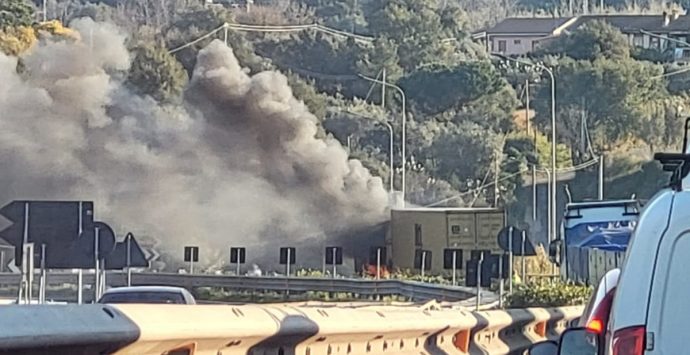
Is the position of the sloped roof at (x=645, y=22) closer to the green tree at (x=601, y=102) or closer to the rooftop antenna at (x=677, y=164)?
the green tree at (x=601, y=102)

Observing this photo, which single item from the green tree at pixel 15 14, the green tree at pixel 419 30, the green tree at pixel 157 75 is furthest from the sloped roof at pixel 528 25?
the green tree at pixel 15 14

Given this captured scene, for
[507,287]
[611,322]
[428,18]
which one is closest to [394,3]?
[428,18]

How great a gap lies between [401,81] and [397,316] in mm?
81505

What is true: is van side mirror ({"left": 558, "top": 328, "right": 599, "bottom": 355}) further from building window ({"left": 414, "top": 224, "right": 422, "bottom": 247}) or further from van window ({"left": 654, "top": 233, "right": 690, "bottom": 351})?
building window ({"left": 414, "top": 224, "right": 422, "bottom": 247})

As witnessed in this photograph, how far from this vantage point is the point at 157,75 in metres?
87.6

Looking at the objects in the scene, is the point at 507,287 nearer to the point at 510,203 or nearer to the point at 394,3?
the point at 510,203

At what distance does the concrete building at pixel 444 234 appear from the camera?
64.0m

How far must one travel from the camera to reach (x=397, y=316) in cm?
1545

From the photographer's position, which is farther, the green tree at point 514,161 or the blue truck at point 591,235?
the green tree at point 514,161

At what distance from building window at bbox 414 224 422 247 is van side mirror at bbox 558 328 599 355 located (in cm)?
5964

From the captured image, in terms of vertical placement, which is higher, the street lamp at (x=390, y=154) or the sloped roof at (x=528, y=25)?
the sloped roof at (x=528, y=25)

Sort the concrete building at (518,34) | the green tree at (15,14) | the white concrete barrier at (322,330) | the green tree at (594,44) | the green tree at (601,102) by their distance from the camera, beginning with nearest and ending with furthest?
the white concrete barrier at (322,330) < the green tree at (601,102) < the green tree at (15,14) < the green tree at (594,44) < the concrete building at (518,34)

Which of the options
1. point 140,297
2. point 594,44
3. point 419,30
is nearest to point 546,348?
point 140,297

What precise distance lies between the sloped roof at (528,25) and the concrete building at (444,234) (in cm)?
3970
